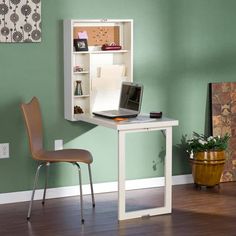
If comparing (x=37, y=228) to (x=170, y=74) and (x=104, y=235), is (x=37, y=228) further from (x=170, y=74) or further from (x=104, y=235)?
(x=170, y=74)

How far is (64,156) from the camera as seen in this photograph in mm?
4902

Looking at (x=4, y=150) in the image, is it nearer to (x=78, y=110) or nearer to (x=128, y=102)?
(x=78, y=110)

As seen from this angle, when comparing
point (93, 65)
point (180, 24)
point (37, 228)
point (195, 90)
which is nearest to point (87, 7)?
point (93, 65)

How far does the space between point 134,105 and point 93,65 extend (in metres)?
0.57

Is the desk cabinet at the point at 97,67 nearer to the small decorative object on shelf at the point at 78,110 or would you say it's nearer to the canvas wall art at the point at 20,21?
the small decorative object on shelf at the point at 78,110

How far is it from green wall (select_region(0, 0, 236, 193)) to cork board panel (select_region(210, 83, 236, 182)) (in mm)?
81

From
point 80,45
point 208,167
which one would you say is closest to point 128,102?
point 80,45

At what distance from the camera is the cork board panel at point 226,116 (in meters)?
6.02

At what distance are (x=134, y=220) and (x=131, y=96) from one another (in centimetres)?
98

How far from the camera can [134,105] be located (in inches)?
204

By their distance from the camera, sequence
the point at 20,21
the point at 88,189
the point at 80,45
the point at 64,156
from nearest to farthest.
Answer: the point at 64,156 → the point at 20,21 → the point at 80,45 → the point at 88,189

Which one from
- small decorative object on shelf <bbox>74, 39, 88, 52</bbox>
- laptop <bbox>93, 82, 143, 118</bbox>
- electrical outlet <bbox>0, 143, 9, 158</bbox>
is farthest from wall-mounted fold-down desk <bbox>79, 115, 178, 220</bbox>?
electrical outlet <bbox>0, 143, 9, 158</bbox>

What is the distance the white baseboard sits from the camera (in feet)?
17.5

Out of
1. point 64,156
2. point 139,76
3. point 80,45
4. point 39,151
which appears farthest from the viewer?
point 139,76
